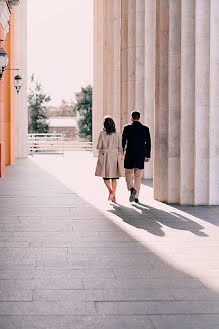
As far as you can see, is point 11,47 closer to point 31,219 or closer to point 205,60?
point 205,60

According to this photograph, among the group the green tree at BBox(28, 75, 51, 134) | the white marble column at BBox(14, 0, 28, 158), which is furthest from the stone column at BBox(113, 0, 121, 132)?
the green tree at BBox(28, 75, 51, 134)

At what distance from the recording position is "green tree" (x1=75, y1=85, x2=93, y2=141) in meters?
56.2

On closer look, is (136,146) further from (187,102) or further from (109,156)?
(187,102)

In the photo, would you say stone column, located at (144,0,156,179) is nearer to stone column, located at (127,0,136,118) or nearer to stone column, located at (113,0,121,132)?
stone column, located at (127,0,136,118)

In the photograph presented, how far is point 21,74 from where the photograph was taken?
32.2 m

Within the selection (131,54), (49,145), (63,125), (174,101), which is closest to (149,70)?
(131,54)

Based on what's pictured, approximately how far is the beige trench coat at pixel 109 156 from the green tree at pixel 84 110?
4414 cm

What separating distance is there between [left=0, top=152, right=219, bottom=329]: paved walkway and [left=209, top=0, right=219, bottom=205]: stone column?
0.57m

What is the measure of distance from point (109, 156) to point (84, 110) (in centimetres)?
4601

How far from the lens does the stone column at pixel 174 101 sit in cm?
1166

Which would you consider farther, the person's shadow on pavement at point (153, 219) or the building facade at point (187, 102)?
the building facade at point (187, 102)

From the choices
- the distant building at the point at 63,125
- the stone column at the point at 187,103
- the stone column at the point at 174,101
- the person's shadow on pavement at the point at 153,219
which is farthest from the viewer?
the distant building at the point at 63,125

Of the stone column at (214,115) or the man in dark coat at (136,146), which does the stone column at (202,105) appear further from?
the man in dark coat at (136,146)

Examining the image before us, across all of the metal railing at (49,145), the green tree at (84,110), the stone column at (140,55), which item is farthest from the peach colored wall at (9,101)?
the green tree at (84,110)
